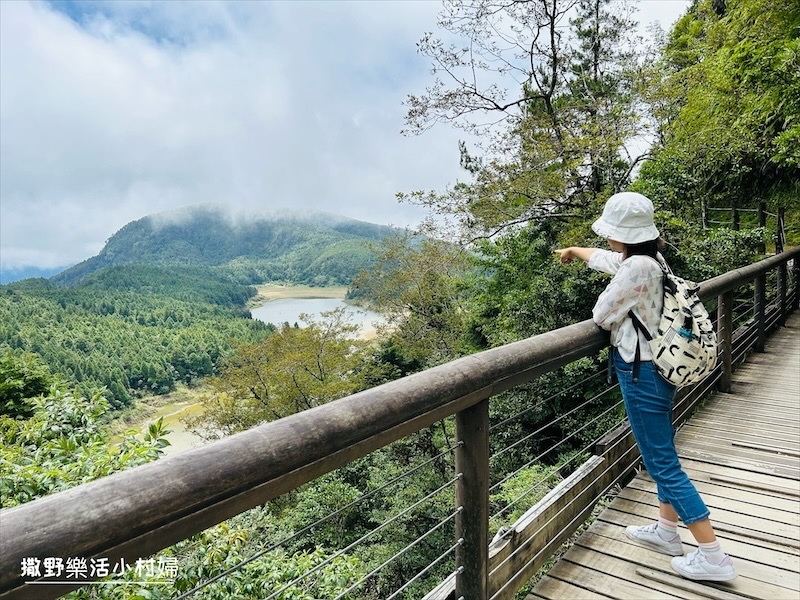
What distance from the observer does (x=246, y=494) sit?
0.77 m

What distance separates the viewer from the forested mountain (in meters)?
78.6

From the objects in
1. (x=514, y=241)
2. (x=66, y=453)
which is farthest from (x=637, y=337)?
(x=514, y=241)

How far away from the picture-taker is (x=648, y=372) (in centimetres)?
163

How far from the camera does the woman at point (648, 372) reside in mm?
1618

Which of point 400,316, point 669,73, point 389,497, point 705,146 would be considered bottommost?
point 389,497

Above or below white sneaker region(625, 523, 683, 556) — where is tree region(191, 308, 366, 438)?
below

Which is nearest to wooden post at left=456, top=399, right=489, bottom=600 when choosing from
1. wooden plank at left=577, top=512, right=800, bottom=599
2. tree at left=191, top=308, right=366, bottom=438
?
wooden plank at left=577, top=512, right=800, bottom=599

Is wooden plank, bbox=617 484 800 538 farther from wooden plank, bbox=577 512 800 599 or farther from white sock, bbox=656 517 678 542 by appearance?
white sock, bbox=656 517 678 542

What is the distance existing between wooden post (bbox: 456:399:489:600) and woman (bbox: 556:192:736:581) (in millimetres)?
664

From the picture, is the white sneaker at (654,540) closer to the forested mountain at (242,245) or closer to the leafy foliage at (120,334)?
Answer: the leafy foliage at (120,334)

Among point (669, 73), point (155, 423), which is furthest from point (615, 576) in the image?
point (669, 73)

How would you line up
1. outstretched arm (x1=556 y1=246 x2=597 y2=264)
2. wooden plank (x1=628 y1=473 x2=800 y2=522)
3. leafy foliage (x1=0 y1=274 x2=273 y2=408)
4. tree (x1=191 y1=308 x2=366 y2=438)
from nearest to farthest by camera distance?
outstretched arm (x1=556 y1=246 x2=597 y2=264)
wooden plank (x1=628 y1=473 x2=800 y2=522)
tree (x1=191 y1=308 x2=366 y2=438)
leafy foliage (x1=0 y1=274 x2=273 y2=408)

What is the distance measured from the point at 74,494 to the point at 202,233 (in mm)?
154680

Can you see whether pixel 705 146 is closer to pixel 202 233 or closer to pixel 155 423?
pixel 155 423
